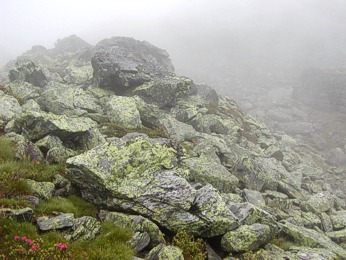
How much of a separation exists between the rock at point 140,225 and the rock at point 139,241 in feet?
0.72

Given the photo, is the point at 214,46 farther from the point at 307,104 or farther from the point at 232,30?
the point at 307,104

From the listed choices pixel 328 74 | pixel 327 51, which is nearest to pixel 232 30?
pixel 327 51

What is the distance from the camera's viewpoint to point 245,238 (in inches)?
408

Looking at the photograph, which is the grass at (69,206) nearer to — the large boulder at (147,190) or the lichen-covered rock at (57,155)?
the large boulder at (147,190)

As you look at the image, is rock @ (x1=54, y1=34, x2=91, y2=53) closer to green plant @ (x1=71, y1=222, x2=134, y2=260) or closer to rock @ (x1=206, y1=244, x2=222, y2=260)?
green plant @ (x1=71, y1=222, x2=134, y2=260)

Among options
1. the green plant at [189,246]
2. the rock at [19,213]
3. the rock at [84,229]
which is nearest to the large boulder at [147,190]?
the green plant at [189,246]

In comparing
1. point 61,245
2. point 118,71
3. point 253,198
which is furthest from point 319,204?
point 118,71

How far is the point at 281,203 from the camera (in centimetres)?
1898

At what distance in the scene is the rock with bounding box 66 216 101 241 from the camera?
856 cm

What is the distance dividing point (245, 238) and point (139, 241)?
3820 mm

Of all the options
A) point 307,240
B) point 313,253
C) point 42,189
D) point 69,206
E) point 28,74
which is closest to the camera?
point 69,206

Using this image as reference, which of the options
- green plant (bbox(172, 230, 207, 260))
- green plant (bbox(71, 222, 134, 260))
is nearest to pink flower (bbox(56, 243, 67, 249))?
green plant (bbox(71, 222, 134, 260))

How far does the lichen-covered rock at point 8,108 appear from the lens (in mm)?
16028

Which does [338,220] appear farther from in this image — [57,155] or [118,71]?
[118,71]
